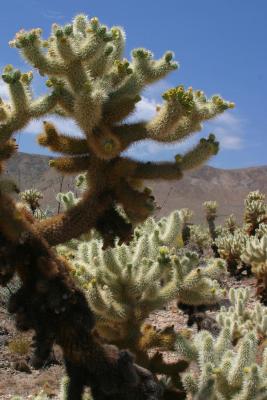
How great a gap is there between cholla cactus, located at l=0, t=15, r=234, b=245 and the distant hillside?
70.5 metres

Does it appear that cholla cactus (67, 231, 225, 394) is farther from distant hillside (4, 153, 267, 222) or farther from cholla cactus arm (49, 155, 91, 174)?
distant hillside (4, 153, 267, 222)

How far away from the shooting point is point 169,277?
4.94 metres

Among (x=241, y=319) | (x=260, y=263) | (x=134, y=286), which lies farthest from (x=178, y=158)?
(x=260, y=263)

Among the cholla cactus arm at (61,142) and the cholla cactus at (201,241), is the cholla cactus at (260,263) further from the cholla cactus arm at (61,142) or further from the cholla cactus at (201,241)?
the cholla cactus at (201,241)

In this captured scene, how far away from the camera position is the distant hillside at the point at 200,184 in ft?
295

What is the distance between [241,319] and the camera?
7.80 metres

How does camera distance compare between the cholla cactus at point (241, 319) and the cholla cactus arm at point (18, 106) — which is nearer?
the cholla cactus arm at point (18, 106)

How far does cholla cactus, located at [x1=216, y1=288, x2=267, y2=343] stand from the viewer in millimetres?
7055

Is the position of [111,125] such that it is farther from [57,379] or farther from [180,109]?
[57,379]

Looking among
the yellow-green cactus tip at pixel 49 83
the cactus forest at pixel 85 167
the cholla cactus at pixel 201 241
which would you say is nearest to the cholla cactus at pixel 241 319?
the cactus forest at pixel 85 167

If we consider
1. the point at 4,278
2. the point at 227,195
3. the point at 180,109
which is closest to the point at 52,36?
the point at 180,109

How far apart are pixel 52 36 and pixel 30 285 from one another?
1.67 metres

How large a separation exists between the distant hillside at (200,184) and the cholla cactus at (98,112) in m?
70.5

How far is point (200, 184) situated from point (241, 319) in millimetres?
110581
